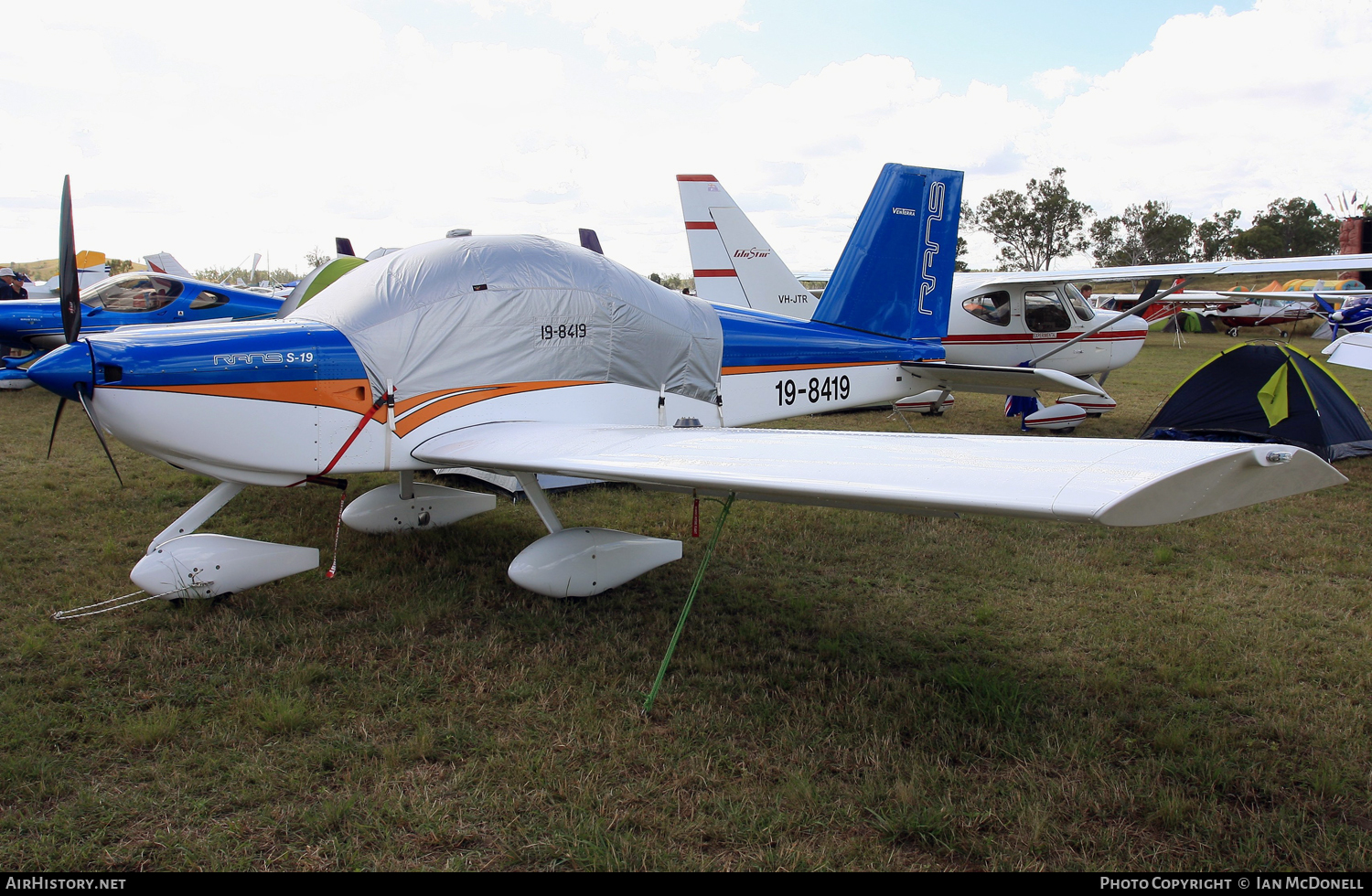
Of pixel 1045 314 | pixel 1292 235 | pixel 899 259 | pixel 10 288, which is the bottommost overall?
pixel 1045 314

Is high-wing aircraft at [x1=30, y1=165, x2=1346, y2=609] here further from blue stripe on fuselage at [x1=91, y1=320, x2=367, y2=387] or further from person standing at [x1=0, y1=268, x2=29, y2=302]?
person standing at [x1=0, y1=268, x2=29, y2=302]

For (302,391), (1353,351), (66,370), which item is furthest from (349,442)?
(1353,351)

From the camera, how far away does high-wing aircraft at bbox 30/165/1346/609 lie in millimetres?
2730

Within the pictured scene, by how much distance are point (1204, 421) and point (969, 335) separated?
11.1 ft

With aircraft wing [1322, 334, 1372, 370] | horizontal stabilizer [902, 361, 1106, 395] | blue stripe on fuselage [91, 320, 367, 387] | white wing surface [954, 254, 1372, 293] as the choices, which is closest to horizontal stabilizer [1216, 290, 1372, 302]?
white wing surface [954, 254, 1372, 293]

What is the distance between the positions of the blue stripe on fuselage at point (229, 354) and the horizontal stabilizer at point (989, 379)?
4554 mm

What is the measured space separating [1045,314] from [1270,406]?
3.61m

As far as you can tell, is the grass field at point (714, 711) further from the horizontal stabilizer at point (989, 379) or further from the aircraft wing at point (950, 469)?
the horizontal stabilizer at point (989, 379)

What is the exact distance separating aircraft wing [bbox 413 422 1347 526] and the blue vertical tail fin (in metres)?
3.14

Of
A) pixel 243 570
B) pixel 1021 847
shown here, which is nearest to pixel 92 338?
pixel 243 570

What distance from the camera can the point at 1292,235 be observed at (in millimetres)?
51344

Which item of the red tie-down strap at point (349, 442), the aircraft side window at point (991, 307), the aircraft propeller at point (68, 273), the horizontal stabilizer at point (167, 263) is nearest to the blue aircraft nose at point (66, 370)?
the aircraft propeller at point (68, 273)

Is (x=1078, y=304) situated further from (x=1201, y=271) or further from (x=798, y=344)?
(x=798, y=344)

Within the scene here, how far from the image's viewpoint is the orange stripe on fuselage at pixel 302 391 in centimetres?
384
